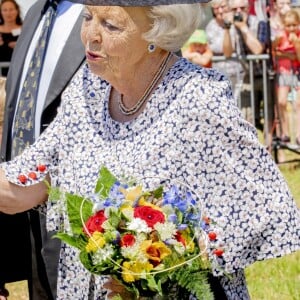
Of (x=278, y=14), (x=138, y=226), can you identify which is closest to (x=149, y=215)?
(x=138, y=226)

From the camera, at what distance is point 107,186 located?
3320 mm

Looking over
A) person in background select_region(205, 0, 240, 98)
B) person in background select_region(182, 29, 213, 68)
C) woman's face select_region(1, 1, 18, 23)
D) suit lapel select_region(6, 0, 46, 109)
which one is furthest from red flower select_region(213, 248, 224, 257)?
woman's face select_region(1, 1, 18, 23)

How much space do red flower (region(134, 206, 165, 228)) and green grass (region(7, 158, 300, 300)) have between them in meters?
3.39

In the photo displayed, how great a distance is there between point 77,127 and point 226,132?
Result: 1.84ft

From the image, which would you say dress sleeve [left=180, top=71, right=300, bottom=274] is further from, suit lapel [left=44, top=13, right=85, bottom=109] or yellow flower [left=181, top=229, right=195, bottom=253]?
suit lapel [left=44, top=13, right=85, bottom=109]

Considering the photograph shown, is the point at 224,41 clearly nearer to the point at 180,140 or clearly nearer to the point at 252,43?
the point at 252,43

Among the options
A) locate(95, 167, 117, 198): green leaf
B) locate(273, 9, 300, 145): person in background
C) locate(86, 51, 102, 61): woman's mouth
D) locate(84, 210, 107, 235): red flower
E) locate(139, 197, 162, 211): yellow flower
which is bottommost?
locate(84, 210, 107, 235): red flower

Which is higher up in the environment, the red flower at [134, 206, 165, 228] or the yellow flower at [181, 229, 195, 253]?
the red flower at [134, 206, 165, 228]

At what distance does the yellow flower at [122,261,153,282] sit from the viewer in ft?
10.3

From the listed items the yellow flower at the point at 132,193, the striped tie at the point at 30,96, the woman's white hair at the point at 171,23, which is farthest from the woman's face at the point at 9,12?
the yellow flower at the point at 132,193

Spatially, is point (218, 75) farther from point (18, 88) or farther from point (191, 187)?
point (18, 88)

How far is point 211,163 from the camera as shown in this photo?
11.4 feet

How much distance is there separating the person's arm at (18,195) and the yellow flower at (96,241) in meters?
0.69

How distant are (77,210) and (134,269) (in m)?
0.28
